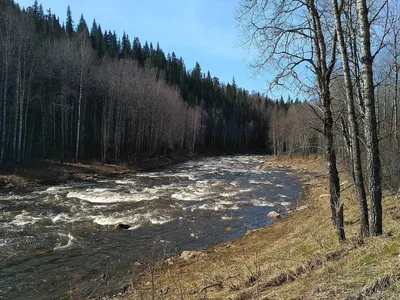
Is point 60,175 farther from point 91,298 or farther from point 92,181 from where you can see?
point 91,298

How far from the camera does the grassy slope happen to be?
425cm

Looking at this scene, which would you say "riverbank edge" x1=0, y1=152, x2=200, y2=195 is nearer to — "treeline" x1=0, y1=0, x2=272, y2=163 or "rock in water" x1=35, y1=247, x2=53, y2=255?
"treeline" x1=0, y1=0, x2=272, y2=163

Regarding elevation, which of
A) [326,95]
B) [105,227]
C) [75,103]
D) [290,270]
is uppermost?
[75,103]

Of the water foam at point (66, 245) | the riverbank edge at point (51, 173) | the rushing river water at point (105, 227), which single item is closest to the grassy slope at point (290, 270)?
the rushing river water at point (105, 227)

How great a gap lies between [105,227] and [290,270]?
1012cm

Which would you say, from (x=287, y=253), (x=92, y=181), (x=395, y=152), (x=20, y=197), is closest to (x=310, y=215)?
(x=395, y=152)

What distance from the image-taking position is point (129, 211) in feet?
56.2

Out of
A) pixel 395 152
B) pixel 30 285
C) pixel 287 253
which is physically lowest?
pixel 30 285

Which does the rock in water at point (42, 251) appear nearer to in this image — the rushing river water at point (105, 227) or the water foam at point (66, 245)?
Answer: the rushing river water at point (105, 227)

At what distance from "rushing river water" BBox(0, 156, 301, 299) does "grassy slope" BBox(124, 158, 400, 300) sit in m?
1.47

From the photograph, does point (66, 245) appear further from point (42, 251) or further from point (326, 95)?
point (326, 95)

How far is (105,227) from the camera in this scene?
563 inches

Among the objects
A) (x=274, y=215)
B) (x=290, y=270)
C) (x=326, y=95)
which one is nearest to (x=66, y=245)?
(x=290, y=270)

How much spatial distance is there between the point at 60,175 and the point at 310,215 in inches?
838
